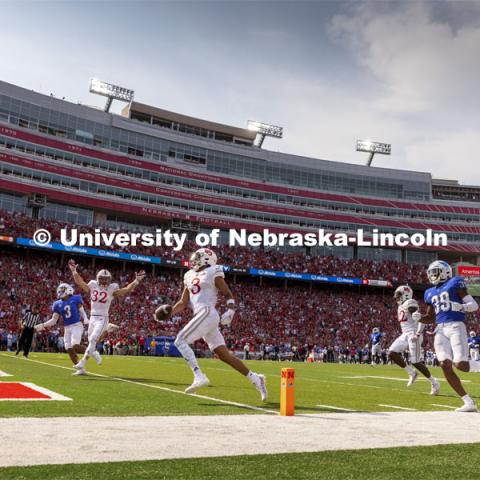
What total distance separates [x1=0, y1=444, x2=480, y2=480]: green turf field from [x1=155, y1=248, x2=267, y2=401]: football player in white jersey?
3.56 metres

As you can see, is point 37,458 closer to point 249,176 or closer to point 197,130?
point 249,176

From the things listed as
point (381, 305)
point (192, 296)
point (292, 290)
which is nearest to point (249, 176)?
point (292, 290)

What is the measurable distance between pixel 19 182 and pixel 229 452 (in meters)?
49.8

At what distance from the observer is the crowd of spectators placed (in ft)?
119

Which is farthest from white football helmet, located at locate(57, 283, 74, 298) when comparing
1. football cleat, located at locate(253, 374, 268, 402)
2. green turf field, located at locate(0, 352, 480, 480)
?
football cleat, located at locate(253, 374, 268, 402)

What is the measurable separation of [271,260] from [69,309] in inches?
1732

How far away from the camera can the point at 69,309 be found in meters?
12.6

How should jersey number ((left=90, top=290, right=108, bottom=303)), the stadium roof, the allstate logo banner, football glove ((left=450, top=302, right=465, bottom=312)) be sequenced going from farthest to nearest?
the stadium roof → the allstate logo banner → jersey number ((left=90, top=290, right=108, bottom=303)) → football glove ((left=450, top=302, right=465, bottom=312))

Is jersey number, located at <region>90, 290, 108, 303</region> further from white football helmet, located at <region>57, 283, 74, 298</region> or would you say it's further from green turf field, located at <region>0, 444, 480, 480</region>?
green turf field, located at <region>0, 444, 480, 480</region>

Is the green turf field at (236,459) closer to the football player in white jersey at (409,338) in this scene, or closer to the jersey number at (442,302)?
the jersey number at (442,302)

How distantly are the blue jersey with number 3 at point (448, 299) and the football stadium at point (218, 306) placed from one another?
0.03m

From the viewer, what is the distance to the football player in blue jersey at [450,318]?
304 inches

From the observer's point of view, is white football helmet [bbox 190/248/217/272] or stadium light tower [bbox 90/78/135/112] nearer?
white football helmet [bbox 190/248/217/272]

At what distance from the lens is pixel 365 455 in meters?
3.87
